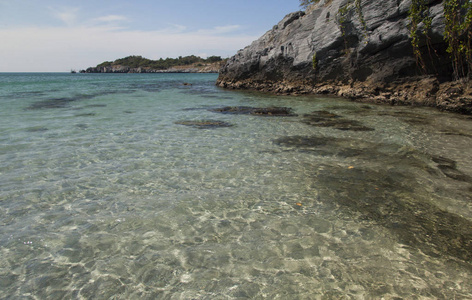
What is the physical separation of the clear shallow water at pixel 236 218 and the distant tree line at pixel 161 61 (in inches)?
5577

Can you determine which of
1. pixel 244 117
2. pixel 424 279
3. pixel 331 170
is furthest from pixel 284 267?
pixel 244 117

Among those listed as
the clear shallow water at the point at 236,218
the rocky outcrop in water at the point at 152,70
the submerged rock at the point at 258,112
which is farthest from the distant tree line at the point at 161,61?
the clear shallow water at the point at 236,218

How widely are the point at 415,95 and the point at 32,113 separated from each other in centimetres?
1992

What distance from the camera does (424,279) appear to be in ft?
10.4

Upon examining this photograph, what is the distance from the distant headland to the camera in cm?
13727

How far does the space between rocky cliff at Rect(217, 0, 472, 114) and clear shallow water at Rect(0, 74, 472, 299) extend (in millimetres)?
8010

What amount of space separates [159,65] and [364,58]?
140 meters

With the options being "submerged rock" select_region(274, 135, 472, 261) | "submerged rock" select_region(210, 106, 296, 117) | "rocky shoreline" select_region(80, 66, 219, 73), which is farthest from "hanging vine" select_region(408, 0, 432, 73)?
"rocky shoreline" select_region(80, 66, 219, 73)

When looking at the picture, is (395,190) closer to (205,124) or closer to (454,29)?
(205,124)

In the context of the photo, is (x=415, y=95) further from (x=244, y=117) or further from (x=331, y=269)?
(x=331, y=269)

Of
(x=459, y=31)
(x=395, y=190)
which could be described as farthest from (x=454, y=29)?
(x=395, y=190)

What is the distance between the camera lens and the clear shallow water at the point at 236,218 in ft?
10.5

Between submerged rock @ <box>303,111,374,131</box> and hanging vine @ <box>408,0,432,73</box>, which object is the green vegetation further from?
submerged rock @ <box>303,111,374,131</box>

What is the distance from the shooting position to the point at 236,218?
179 inches
